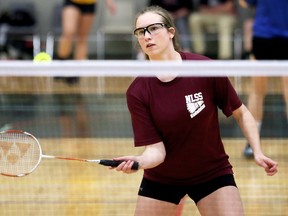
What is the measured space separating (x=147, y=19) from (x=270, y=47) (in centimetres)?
301

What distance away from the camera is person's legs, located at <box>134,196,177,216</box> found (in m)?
3.74

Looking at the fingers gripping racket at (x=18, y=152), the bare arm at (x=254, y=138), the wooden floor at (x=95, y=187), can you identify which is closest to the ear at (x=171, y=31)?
the bare arm at (x=254, y=138)

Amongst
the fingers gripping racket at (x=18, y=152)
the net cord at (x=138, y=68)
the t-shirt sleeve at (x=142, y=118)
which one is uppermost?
the net cord at (x=138, y=68)

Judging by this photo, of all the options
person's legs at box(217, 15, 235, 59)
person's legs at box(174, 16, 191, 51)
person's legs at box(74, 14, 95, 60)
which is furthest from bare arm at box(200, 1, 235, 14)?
person's legs at box(74, 14, 95, 60)

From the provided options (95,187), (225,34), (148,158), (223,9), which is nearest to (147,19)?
(148,158)

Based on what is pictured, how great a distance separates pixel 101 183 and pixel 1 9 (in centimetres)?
752

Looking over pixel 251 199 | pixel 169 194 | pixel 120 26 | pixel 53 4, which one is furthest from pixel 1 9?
pixel 169 194

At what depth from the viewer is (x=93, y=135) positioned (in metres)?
7.38

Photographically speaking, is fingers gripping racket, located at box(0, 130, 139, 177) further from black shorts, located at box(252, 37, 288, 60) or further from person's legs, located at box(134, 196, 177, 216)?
black shorts, located at box(252, 37, 288, 60)

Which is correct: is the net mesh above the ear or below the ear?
below

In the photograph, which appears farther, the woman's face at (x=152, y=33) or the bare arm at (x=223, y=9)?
the bare arm at (x=223, y=9)

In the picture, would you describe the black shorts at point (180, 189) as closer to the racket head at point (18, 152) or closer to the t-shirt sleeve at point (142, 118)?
the t-shirt sleeve at point (142, 118)

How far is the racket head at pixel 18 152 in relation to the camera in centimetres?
380

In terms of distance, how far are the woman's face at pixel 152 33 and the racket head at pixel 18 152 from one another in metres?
0.73
